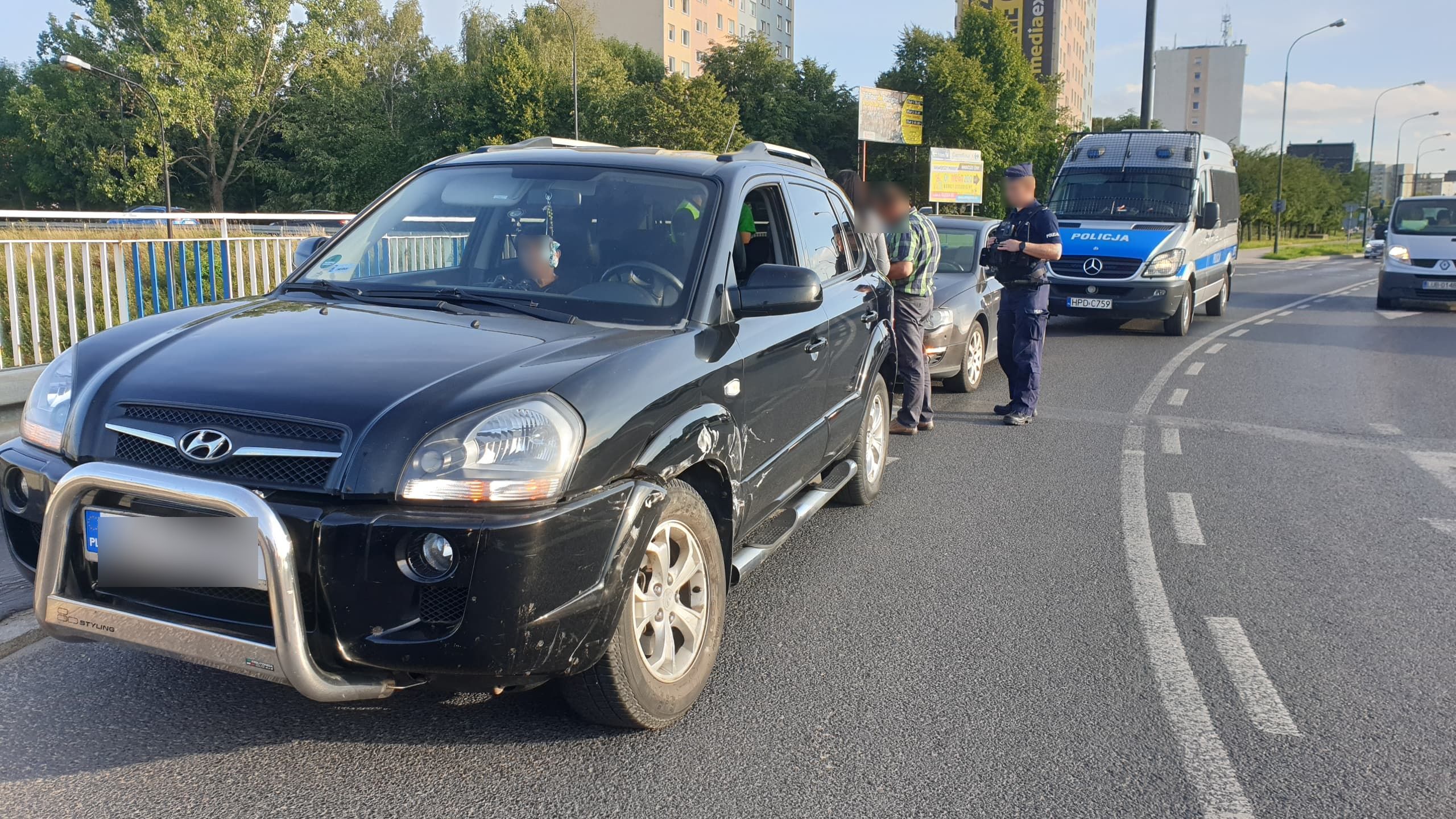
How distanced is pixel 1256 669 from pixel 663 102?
175ft

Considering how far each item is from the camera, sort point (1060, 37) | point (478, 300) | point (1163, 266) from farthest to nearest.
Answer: point (1060, 37)
point (1163, 266)
point (478, 300)

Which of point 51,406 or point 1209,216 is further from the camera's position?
point 1209,216

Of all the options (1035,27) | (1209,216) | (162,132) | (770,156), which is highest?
(1035,27)

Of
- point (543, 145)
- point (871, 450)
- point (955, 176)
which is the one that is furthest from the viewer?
point (955, 176)

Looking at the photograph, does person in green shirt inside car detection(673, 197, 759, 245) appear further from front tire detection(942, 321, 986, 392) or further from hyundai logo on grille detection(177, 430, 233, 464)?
front tire detection(942, 321, 986, 392)

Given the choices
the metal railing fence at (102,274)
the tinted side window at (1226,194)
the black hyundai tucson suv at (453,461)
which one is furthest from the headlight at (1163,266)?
the black hyundai tucson suv at (453,461)

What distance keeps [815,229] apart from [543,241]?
1.57 meters

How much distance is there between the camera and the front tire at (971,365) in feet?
32.6

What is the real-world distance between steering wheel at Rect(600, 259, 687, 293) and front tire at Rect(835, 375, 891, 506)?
6.83ft

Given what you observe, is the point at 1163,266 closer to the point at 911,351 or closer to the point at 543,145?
the point at 911,351

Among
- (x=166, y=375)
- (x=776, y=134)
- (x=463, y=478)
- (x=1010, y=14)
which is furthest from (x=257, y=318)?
(x=1010, y=14)

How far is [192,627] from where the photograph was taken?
2.79m

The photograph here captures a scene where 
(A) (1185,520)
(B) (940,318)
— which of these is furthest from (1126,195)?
(A) (1185,520)

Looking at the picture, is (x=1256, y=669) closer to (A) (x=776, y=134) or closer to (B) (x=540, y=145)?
(B) (x=540, y=145)
